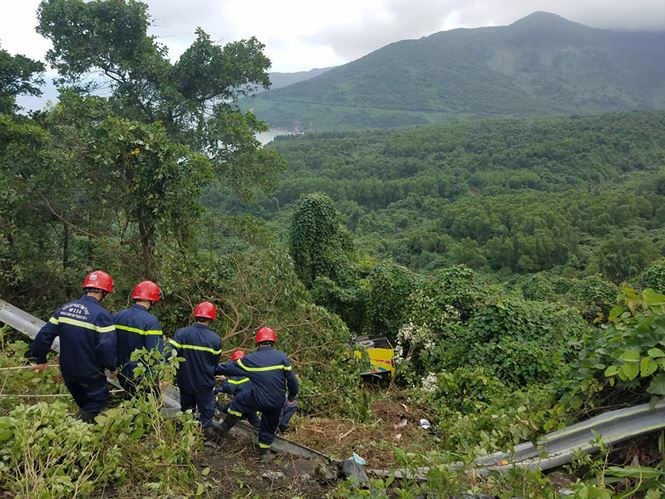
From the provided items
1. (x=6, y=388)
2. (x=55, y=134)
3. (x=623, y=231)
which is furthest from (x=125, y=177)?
(x=623, y=231)

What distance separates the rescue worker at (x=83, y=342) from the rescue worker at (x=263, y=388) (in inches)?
38.0

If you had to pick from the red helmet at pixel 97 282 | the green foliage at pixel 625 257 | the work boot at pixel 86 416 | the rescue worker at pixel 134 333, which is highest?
the red helmet at pixel 97 282

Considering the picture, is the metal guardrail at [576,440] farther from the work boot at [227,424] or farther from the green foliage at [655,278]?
the green foliage at [655,278]

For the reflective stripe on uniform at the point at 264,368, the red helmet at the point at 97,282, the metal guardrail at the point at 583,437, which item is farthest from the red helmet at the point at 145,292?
the metal guardrail at the point at 583,437

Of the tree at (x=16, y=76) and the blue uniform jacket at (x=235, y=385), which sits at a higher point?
the tree at (x=16, y=76)

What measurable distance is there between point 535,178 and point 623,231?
23749 millimetres

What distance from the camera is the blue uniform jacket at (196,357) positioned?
4230mm

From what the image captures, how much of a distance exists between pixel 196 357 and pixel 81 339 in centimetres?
91

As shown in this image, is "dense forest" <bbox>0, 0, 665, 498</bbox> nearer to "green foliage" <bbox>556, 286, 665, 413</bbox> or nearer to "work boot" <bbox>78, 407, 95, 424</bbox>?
"green foliage" <bbox>556, 286, 665, 413</bbox>

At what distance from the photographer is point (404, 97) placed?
531 feet

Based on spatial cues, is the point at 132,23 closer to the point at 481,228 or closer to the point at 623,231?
the point at 481,228

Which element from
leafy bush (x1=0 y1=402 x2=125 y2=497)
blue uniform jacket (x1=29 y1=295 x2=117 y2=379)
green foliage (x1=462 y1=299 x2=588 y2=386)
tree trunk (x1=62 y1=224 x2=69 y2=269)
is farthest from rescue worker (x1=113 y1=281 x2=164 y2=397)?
green foliage (x1=462 y1=299 x2=588 y2=386)

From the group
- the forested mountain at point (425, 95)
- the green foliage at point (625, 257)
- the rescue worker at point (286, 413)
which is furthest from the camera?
the forested mountain at point (425, 95)

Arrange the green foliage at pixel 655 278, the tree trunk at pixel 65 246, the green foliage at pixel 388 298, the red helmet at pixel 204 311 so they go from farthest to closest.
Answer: the green foliage at pixel 655 278
the green foliage at pixel 388 298
the tree trunk at pixel 65 246
the red helmet at pixel 204 311
